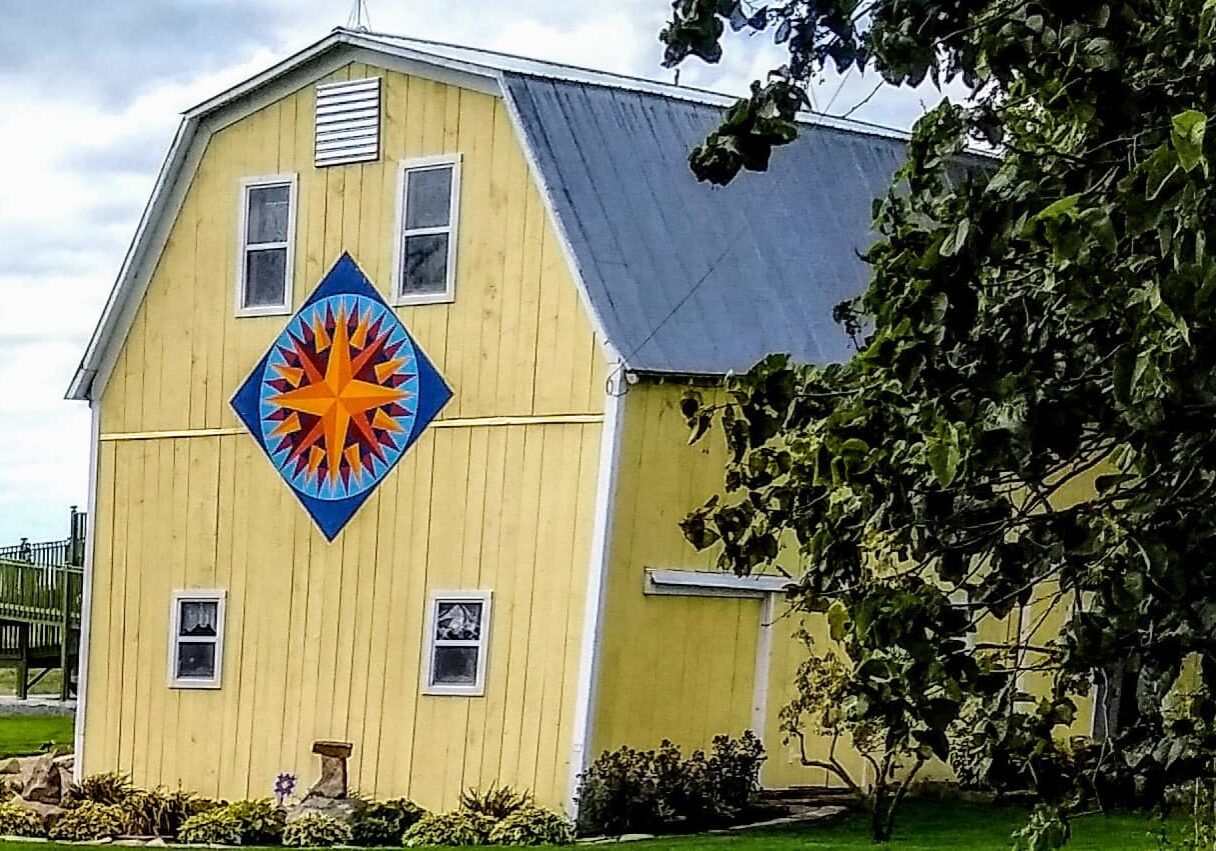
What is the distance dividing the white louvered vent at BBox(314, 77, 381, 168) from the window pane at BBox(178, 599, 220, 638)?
4.27 meters

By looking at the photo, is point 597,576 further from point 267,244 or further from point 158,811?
point 267,244

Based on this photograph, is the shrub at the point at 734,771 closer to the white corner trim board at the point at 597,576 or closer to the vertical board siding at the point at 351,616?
the white corner trim board at the point at 597,576

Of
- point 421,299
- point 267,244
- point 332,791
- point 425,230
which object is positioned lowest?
point 332,791

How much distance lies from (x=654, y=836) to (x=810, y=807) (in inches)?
69.2

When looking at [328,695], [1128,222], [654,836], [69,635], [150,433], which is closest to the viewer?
[1128,222]

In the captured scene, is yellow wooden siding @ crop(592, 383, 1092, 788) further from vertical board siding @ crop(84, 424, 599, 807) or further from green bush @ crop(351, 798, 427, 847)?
green bush @ crop(351, 798, 427, 847)

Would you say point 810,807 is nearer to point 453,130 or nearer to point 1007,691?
point 453,130

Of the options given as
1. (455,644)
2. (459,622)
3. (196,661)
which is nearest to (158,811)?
(196,661)

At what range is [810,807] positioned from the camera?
1695 centimetres

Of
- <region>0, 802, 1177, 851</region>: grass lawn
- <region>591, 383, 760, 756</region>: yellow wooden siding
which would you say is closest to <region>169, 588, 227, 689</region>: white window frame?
<region>0, 802, 1177, 851</region>: grass lawn

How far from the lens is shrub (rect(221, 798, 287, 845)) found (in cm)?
1702

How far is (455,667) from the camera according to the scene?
57.3ft

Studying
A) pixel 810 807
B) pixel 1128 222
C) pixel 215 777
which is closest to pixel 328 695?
pixel 215 777

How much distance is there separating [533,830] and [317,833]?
1841 millimetres
